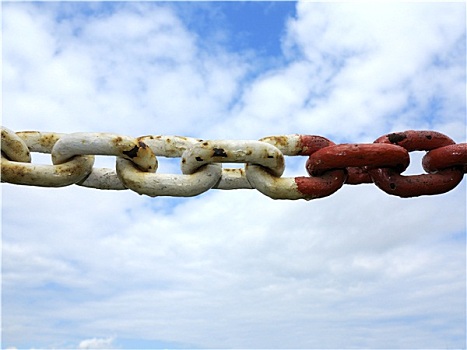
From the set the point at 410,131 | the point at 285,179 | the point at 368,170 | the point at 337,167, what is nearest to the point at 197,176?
the point at 285,179

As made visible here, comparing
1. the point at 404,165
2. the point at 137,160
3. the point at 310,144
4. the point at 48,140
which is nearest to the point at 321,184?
the point at 310,144

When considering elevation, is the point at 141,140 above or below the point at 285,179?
above

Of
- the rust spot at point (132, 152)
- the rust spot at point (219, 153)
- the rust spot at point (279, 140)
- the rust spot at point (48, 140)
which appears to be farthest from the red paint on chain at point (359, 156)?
the rust spot at point (48, 140)

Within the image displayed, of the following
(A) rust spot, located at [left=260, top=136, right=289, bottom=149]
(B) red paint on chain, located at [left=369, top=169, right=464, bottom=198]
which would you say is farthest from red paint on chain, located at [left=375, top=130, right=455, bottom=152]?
(A) rust spot, located at [left=260, top=136, right=289, bottom=149]

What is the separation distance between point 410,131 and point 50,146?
1.42 meters

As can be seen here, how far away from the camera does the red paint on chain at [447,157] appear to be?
2428 millimetres

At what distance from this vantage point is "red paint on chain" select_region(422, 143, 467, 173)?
2428 mm

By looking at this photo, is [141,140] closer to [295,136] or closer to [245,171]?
[245,171]

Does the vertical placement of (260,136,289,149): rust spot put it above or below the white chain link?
above

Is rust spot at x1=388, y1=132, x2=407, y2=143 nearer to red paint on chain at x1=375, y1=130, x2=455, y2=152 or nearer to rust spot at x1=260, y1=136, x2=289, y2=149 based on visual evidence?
red paint on chain at x1=375, y1=130, x2=455, y2=152

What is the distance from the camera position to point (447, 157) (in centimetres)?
243

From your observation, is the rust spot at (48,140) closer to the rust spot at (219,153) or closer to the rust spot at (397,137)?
the rust spot at (219,153)

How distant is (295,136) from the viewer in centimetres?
246

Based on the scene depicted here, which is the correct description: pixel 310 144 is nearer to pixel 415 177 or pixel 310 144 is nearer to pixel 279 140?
pixel 279 140
